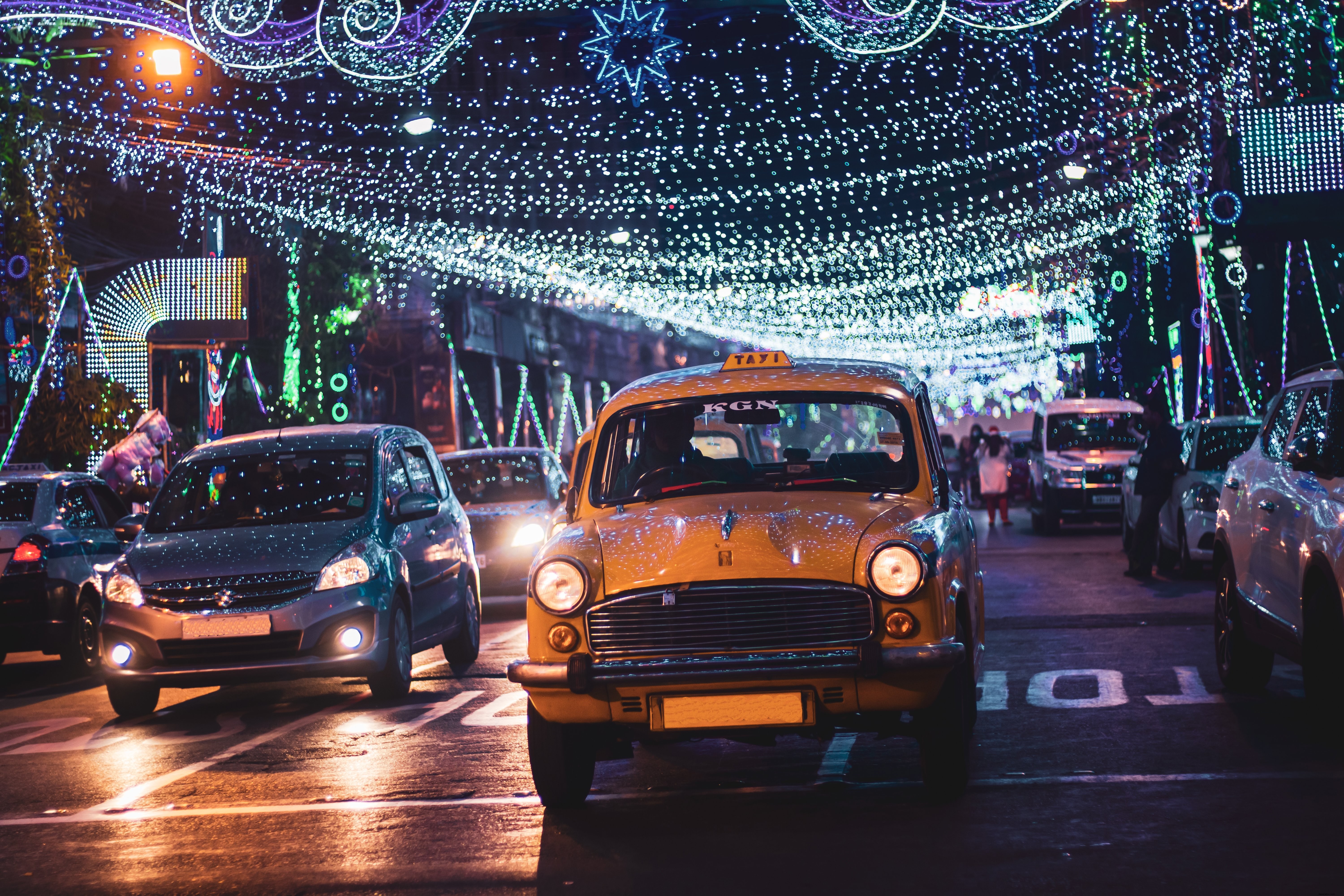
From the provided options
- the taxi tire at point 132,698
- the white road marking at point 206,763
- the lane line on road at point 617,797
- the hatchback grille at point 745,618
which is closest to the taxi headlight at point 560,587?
the hatchback grille at point 745,618

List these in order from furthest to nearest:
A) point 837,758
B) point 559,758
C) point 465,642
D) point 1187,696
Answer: point 465,642
point 1187,696
point 837,758
point 559,758

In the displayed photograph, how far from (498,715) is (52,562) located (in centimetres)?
537

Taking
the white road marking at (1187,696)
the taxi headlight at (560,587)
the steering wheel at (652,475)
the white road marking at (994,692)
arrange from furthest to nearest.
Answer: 1. the white road marking at (994,692)
2. the white road marking at (1187,696)
3. the steering wheel at (652,475)
4. the taxi headlight at (560,587)

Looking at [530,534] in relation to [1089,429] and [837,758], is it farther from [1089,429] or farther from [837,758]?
[1089,429]

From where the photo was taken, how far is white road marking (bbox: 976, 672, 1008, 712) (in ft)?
29.7

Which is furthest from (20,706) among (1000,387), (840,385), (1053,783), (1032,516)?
(1000,387)

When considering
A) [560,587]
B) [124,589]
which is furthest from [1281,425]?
[124,589]

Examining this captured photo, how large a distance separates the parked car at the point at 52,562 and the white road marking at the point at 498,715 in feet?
15.4

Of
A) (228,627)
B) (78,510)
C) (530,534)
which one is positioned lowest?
(228,627)

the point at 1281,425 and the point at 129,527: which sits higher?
the point at 1281,425

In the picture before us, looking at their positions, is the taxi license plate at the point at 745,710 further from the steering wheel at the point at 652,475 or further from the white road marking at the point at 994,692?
the white road marking at the point at 994,692

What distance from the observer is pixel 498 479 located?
58.4 ft

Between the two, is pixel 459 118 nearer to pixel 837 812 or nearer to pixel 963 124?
pixel 963 124

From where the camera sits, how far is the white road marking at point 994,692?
29.7ft
